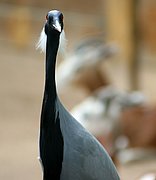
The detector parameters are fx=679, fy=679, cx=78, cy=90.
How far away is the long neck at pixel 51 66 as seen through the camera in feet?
3.73

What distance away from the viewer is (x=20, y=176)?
16.3 ft

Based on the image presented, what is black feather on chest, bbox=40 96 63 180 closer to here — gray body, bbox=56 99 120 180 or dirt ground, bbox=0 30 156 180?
gray body, bbox=56 99 120 180

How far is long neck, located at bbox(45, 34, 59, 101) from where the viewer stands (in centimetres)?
114

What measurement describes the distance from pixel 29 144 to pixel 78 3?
7.16 metres

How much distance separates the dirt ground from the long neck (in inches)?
110

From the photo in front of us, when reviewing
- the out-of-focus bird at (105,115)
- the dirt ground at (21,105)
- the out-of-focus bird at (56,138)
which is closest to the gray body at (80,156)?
the out-of-focus bird at (56,138)

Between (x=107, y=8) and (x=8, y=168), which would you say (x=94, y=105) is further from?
(x=107, y=8)

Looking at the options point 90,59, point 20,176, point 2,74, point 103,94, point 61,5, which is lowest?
point 20,176

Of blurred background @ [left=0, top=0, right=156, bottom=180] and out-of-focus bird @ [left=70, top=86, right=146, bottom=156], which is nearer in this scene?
out-of-focus bird @ [left=70, top=86, right=146, bottom=156]

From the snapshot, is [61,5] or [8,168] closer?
[8,168]

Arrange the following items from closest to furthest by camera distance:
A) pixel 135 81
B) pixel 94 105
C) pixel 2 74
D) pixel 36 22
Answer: pixel 94 105 → pixel 135 81 → pixel 2 74 → pixel 36 22

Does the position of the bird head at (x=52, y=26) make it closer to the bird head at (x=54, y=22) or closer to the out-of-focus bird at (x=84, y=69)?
the bird head at (x=54, y=22)

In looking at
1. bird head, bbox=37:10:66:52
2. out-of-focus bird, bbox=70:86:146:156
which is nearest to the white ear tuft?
bird head, bbox=37:10:66:52

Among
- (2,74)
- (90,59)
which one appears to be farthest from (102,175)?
(2,74)
